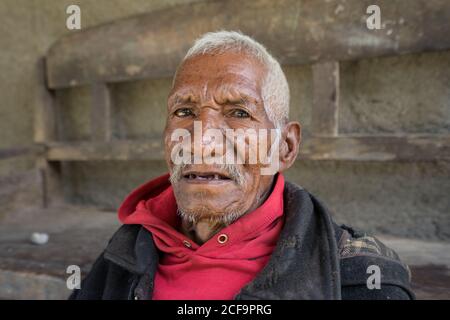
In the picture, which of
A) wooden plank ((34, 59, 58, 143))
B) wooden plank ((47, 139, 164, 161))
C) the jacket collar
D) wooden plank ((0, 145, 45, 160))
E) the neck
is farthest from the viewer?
wooden plank ((34, 59, 58, 143))

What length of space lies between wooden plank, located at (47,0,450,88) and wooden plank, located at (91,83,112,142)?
65 millimetres

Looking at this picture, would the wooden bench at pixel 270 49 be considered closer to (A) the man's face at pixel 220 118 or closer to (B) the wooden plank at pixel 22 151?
(B) the wooden plank at pixel 22 151

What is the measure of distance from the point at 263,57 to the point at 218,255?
0.48 m

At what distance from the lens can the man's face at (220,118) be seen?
915mm

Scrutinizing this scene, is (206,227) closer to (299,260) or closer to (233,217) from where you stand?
(233,217)

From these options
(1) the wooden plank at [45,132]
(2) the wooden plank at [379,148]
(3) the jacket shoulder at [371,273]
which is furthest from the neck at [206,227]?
(1) the wooden plank at [45,132]

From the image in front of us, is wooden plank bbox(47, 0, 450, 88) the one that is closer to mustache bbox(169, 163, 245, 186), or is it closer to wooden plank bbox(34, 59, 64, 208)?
wooden plank bbox(34, 59, 64, 208)

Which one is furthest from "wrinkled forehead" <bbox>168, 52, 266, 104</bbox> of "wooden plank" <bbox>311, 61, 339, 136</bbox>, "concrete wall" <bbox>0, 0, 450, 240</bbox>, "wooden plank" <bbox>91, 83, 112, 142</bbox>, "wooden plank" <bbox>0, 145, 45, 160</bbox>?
"wooden plank" <bbox>0, 145, 45, 160</bbox>

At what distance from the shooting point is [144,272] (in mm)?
927

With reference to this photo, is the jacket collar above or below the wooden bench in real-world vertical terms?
below

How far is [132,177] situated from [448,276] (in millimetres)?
1767

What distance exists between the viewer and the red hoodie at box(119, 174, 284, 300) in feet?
2.92

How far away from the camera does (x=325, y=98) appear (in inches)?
69.6

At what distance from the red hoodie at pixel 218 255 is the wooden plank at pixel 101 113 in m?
1.46
